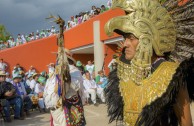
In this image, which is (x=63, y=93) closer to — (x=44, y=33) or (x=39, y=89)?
(x=39, y=89)

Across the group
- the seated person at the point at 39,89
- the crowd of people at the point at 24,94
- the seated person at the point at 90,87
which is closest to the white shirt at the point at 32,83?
the crowd of people at the point at 24,94

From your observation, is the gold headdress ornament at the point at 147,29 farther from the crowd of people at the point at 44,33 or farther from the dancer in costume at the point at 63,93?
the crowd of people at the point at 44,33

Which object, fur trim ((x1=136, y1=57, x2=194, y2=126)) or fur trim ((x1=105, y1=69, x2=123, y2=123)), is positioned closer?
fur trim ((x1=136, y1=57, x2=194, y2=126))

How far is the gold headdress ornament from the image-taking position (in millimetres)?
2102

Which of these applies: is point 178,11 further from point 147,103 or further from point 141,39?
point 147,103

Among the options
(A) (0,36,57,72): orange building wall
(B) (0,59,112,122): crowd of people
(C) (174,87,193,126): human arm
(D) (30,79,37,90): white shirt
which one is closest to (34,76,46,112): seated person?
(B) (0,59,112,122): crowd of people

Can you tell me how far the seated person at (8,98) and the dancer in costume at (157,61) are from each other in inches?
304

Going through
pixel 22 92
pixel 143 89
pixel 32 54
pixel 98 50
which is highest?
pixel 32 54

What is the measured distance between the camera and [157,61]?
2.19m

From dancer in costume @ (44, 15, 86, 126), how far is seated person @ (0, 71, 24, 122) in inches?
190

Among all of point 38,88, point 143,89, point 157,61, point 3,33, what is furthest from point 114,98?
point 3,33

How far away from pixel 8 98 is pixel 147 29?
27.1ft

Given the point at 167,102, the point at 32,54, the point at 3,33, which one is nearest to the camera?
the point at 167,102

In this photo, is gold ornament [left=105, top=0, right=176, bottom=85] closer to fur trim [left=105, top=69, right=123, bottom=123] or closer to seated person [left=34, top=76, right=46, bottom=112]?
fur trim [left=105, top=69, right=123, bottom=123]
